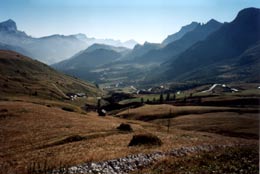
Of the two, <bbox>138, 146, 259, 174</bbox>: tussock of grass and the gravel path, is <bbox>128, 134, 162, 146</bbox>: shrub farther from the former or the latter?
<bbox>138, 146, 259, 174</bbox>: tussock of grass

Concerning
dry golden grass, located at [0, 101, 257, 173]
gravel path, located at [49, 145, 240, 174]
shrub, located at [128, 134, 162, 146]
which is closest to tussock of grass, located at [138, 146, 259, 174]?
gravel path, located at [49, 145, 240, 174]

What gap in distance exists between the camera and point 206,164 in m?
34.9

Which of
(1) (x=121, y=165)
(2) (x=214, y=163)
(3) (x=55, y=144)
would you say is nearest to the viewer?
(2) (x=214, y=163)

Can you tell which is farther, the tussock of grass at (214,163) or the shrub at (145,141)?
the shrub at (145,141)

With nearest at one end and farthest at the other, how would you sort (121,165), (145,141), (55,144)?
(121,165), (145,141), (55,144)

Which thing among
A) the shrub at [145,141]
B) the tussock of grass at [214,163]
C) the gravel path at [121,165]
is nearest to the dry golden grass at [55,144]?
the shrub at [145,141]

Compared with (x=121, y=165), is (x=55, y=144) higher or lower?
lower

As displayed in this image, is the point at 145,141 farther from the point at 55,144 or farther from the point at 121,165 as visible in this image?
the point at 55,144

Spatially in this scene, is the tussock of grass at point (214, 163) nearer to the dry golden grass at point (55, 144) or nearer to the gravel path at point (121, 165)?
the gravel path at point (121, 165)

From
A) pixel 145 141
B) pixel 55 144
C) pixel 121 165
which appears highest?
pixel 145 141

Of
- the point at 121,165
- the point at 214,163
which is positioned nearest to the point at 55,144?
the point at 121,165

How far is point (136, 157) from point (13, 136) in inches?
1508

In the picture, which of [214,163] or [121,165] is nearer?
[214,163]

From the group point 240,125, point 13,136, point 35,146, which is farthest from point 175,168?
point 240,125
